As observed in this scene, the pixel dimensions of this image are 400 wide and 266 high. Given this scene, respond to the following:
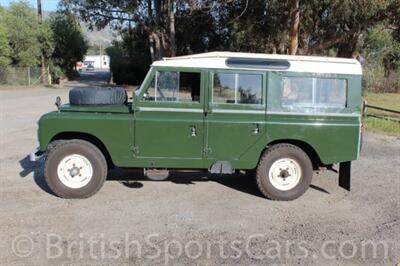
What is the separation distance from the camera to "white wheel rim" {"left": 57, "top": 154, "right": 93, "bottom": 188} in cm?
743

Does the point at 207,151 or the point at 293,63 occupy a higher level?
the point at 293,63

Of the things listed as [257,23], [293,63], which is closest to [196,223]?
[293,63]

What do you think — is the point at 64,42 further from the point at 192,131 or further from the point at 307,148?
the point at 307,148

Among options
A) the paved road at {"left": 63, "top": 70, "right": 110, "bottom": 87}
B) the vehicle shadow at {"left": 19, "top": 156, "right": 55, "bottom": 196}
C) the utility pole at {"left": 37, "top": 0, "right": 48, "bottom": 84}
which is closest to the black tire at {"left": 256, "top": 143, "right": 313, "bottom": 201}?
the vehicle shadow at {"left": 19, "top": 156, "right": 55, "bottom": 196}

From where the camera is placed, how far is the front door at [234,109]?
7445mm

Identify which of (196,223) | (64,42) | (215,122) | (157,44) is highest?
(64,42)

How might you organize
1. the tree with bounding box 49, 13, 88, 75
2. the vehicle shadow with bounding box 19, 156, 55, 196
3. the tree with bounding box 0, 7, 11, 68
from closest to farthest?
the vehicle shadow with bounding box 19, 156, 55, 196
the tree with bounding box 0, 7, 11, 68
the tree with bounding box 49, 13, 88, 75

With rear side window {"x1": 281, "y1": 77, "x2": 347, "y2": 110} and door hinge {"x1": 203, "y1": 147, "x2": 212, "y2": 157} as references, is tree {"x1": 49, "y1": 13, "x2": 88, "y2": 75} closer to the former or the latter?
door hinge {"x1": 203, "y1": 147, "x2": 212, "y2": 157}

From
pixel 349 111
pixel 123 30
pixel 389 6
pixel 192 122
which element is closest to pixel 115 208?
pixel 192 122

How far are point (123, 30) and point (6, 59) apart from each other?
8.94m

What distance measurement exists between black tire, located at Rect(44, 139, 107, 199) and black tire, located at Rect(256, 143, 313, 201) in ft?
7.42

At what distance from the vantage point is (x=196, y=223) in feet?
21.3

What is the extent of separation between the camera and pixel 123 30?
3978 centimetres

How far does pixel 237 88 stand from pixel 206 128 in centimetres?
72
